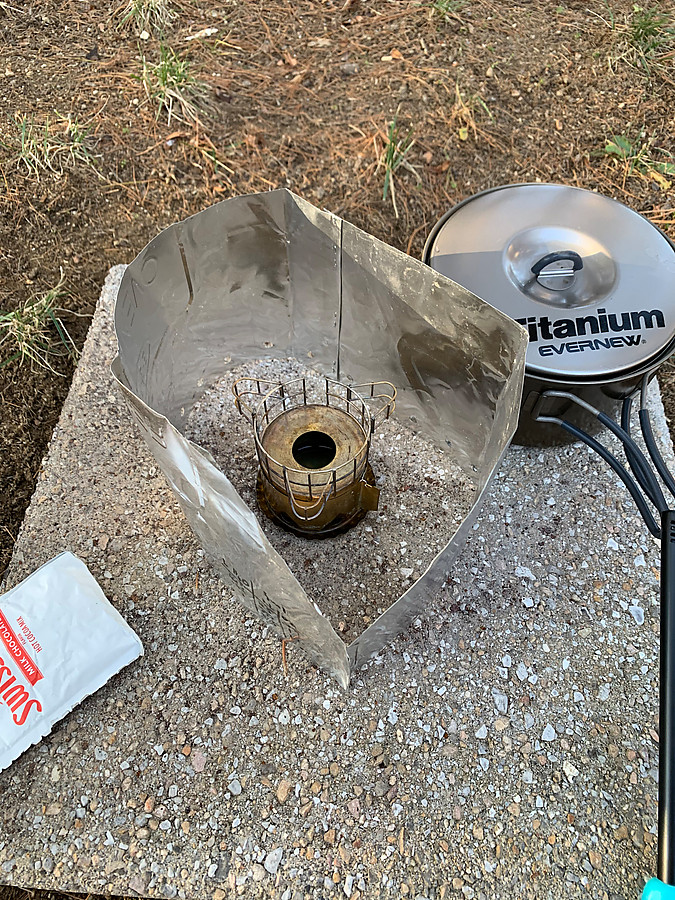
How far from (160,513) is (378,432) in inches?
22.9

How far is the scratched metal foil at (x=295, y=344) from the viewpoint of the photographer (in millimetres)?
1216

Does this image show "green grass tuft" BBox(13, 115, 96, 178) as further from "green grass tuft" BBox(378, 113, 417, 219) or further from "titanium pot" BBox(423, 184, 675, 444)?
"titanium pot" BBox(423, 184, 675, 444)

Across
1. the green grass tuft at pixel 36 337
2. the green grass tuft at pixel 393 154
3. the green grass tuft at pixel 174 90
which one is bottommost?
the green grass tuft at pixel 393 154

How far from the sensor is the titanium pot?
1.49m

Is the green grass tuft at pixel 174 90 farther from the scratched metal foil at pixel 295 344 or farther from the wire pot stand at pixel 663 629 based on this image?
the wire pot stand at pixel 663 629

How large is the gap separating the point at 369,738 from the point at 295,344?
3.35 ft

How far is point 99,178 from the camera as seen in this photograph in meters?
2.29

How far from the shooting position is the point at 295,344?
1.89 m

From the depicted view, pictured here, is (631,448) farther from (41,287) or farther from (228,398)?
(41,287)

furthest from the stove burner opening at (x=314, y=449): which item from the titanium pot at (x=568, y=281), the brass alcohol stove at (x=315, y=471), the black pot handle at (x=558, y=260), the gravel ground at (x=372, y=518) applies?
the black pot handle at (x=558, y=260)

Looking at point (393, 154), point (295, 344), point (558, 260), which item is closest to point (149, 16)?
point (393, 154)

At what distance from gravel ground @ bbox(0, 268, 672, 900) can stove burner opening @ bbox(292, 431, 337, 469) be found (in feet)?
1.07

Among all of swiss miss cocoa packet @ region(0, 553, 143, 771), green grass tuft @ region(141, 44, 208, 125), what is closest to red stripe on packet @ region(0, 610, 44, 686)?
swiss miss cocoa packet @ region(0, 553, 143, 771)

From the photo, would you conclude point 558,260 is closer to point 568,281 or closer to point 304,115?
point 568,281
